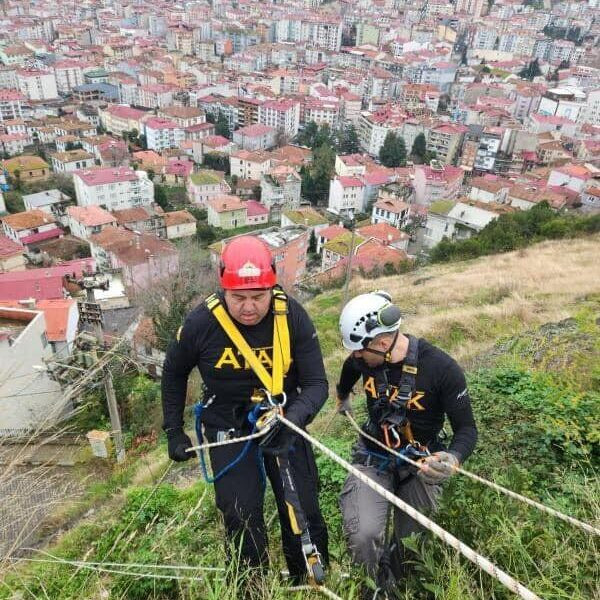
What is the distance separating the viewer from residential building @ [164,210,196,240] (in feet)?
124

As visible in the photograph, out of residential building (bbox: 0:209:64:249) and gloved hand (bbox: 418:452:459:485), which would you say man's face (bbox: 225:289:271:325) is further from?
residential building (bbox: 0:209:64:249)

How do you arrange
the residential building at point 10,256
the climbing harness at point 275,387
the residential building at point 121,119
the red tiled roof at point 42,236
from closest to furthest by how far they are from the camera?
the climbing harness at point 275,387 < the residential building at point 10,256 < the red tiled roof at point 42,236 < the residential building at point 121,119

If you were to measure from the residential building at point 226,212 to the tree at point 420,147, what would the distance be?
78.5 ft

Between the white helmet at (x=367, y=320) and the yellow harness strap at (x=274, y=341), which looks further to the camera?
the white helmet at (x=367, y=320)

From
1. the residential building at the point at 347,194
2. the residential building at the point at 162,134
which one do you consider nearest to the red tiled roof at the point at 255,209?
the residential building at the point at 347,194

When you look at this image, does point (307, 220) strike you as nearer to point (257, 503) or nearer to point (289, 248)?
point (289, 248)

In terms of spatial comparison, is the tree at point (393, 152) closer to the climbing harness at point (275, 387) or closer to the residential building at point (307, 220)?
the residential building at point (307, 220)

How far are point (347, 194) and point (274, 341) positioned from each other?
41093 millimetres

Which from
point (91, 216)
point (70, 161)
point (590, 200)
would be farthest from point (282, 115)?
point (590, 200)

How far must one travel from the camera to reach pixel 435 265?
18.1 meters

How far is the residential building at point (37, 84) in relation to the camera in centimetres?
6538

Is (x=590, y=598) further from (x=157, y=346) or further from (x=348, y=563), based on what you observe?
(x=157, y=346)

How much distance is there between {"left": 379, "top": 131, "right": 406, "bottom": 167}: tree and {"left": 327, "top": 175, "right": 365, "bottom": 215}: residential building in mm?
11294

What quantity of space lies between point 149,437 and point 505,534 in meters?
8.53
